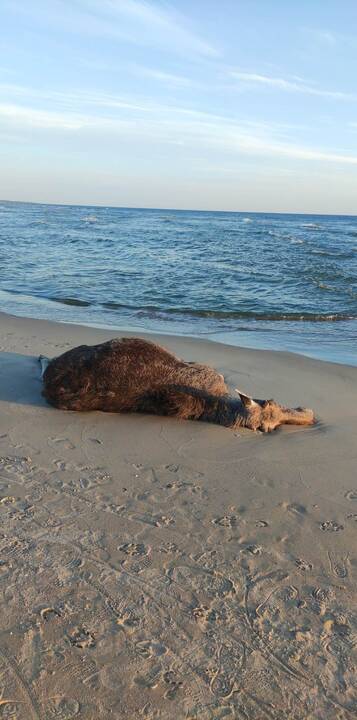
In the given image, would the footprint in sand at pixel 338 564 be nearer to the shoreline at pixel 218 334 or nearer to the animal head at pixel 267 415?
the animal head at pixel 267 415

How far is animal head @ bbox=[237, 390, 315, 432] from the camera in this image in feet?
17.4

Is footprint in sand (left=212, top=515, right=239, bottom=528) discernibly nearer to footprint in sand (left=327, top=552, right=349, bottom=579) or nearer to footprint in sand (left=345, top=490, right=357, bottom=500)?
footprint in sand (left=327, top=552, right=349, bottom=579)

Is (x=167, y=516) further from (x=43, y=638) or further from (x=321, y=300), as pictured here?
(x=321, y=300)

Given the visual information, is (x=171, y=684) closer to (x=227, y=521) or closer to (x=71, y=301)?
(x=227, y=521)

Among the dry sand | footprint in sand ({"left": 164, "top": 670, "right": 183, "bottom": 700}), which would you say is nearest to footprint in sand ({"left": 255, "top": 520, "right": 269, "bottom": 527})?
the dry sand

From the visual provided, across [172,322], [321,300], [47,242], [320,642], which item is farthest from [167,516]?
[47,242]

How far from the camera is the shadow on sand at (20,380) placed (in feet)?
19.0

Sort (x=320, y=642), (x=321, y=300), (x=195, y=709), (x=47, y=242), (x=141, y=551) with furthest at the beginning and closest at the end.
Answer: (x=47, y=242), (x=321, y=300), (x=141, y=551), (x=320, y=642), (x=195, y=709)

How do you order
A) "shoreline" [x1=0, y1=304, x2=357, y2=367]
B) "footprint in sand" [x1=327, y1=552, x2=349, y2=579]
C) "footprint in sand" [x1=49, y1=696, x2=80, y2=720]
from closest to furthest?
1. "footprint in sand" [x1=49, y1=696, x2=80, y2=720]
2. "footprint in sand" [x1=327, y1=552, x2=349, y2=579]
3. "shoreline" [x1=0, y1=304, x2=357, y2=367]

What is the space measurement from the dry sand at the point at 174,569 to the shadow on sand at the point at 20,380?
0.32m

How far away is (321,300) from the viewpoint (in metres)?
13.8

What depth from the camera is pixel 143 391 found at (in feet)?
18.5

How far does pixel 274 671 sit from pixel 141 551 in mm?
1025

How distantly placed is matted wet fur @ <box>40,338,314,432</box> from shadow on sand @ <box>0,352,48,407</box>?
0.80 feet
